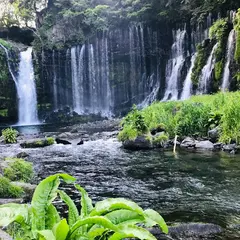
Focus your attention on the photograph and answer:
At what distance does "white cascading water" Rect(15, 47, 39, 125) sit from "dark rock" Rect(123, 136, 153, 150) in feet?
82.4

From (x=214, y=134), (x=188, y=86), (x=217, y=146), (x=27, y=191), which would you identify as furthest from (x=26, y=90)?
(x=27, y=191)

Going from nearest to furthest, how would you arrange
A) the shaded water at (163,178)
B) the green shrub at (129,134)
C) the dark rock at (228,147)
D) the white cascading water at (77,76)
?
the shaded water at (163,178) → the dark rock at (228,147) → the green shrub at (129,134) → the white cascading water at (77,76)

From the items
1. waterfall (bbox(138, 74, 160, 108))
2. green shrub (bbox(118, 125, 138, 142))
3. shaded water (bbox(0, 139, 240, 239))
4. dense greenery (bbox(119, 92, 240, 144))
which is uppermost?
waterfall (bbox(138, 74, 160, 108))

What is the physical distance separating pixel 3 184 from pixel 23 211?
606 centimetres

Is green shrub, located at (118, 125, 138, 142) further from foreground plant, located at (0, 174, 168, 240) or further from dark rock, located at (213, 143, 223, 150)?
foreground plant, located at (0, 174, 168, 240)

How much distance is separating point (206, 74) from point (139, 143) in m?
14.3

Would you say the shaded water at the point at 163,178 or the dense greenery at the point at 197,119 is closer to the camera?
the shaded water at the point at 163,178

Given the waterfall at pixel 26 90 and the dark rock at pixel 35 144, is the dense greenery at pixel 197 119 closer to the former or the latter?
the dark rock at pixel 35 144

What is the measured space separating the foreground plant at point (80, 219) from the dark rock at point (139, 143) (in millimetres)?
13756

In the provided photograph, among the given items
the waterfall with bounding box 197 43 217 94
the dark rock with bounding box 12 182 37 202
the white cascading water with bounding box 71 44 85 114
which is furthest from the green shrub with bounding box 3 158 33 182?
the white cascading water with bounding box 71 44 85 114

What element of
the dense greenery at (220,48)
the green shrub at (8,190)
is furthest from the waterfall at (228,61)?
the green shrub at (8,190)

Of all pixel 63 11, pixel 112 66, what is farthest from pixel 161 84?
pixel 63 11

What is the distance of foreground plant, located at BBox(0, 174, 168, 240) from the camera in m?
2.21

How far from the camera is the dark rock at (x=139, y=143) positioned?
1636cm
